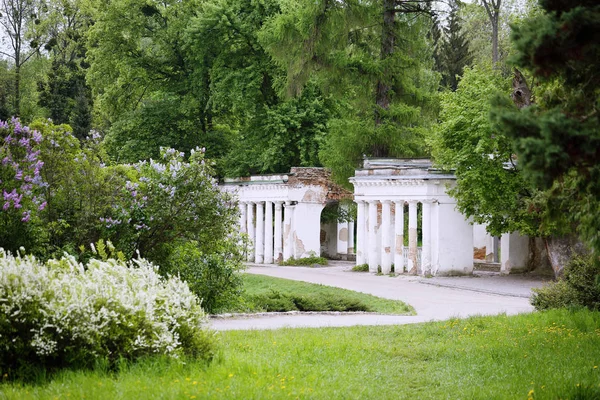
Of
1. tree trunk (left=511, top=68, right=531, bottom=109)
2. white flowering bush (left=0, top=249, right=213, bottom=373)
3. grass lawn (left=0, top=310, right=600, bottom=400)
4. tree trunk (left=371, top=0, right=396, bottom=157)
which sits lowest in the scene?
grass lawn (left=0, top=310, right=600, bottom=400)

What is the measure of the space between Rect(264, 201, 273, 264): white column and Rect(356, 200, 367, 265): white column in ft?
20.5

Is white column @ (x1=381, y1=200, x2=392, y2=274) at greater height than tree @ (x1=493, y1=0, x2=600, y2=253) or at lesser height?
lesser

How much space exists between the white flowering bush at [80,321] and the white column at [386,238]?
919 inches

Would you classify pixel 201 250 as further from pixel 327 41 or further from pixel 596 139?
pixel 327 41

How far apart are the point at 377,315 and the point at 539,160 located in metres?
11.9

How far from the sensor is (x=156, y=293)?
33.2 ft

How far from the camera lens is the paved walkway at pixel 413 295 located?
1683cm

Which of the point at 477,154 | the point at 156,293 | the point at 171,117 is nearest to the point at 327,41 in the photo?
the point at 477,154

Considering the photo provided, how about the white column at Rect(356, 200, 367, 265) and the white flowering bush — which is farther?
the white column at Rect(356, 200, 367, 265)

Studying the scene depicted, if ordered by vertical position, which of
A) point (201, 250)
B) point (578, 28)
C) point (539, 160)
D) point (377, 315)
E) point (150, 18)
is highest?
point (150, 18)

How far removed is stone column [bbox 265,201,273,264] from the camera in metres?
40.5

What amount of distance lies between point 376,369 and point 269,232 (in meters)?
30.7

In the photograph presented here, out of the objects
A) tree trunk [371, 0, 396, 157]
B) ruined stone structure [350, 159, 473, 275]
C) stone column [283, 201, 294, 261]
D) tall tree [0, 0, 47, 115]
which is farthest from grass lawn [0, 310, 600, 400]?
tall tree [0, 0, 47, 115]

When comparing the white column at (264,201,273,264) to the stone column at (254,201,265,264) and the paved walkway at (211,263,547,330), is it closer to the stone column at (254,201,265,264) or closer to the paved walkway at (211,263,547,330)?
the stone column at (254,201,265,264)
